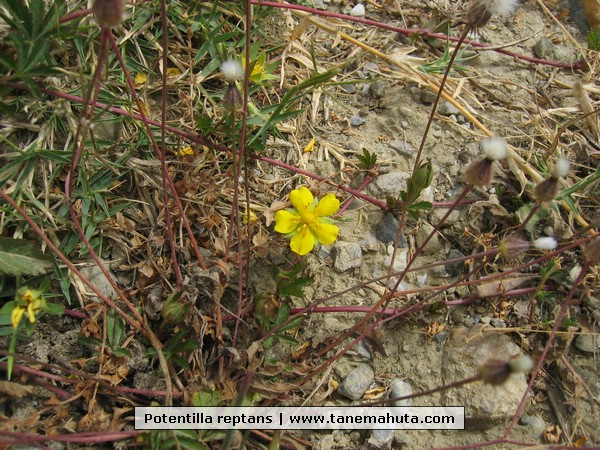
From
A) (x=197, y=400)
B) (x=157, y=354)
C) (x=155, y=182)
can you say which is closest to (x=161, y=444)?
(x=197, y=400)

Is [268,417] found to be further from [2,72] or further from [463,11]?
[463,11]

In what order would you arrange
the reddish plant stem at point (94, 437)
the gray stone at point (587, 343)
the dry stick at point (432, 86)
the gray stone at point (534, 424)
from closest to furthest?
the reddish plant stem at point (94, 437) → the gray stone at point (534, 424) → the gray stone at point (587, 343) → the dry stick at point (432, 86)

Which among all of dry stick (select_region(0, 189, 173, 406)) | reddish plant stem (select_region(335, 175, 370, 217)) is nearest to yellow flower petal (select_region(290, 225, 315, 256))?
reddish plant stem (select_region(335, 175, 370, 217))

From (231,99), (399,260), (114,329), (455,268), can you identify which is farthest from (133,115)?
(455,268)

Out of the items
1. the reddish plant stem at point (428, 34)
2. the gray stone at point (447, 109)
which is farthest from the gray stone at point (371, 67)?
the gray stone at point (447, 109)

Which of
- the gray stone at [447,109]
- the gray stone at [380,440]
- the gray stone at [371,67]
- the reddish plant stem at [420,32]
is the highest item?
the reddish plant stem at [420,32]

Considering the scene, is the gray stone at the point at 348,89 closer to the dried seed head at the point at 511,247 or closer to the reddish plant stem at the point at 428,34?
the reddish plant stem at the point at 428,34
